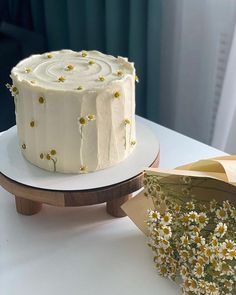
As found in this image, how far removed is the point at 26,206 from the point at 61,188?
0.13 meters

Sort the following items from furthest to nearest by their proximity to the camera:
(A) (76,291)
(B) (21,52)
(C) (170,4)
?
(B) (21,52) → (C) (170,4) → (A) (76,291)

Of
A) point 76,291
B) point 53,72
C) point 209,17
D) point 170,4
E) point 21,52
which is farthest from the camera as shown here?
point 21,52

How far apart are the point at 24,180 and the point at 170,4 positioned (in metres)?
0.89

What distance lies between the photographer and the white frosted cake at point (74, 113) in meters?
0.81

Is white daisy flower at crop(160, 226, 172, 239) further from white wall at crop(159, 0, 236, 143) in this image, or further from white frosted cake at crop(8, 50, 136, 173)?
white wall at crop(159, 0, 236, 143)

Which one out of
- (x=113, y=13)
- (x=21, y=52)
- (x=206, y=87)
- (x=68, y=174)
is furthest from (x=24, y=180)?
(x=21, y=52)

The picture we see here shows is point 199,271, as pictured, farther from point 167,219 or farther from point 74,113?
point 74,113

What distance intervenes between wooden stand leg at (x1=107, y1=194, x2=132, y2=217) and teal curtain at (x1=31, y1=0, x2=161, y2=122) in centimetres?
79

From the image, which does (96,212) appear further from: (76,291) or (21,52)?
(21,52)

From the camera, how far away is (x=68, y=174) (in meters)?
0.87

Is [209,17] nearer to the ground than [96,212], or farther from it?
A: farther from it

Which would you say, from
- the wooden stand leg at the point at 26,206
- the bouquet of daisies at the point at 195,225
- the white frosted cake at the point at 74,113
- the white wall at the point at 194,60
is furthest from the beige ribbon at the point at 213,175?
the white wall at the point at 194,60

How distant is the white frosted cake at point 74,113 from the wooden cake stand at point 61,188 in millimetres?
27

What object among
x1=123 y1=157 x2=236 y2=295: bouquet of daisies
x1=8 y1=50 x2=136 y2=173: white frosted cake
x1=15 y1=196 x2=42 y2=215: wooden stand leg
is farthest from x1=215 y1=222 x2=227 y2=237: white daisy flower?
x1=15 y1=196 x2=42 y2=215: wooden stand leg
